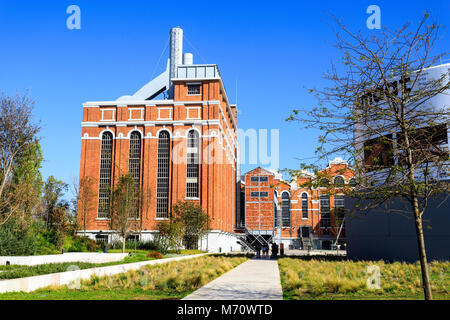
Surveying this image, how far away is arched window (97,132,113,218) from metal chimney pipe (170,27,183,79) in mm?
14709

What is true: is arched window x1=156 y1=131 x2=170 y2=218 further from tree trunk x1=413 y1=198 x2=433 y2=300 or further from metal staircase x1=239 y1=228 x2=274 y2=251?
tree trunk x1=413 y1=198 x2=433 y2=300

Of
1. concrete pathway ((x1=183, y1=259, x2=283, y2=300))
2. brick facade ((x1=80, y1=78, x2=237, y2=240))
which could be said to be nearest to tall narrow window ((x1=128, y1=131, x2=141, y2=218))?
brick facade ((x1=80, y1=78, x2=237, y2=240))

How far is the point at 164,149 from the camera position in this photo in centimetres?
5569

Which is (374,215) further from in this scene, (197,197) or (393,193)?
(197,197)

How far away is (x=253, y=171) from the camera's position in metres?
72.5

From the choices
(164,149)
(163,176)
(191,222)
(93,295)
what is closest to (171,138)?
(164,149)

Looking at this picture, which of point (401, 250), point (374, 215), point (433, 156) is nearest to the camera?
point (433, 156)

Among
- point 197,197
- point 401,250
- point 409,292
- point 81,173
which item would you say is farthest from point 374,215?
point 81,173

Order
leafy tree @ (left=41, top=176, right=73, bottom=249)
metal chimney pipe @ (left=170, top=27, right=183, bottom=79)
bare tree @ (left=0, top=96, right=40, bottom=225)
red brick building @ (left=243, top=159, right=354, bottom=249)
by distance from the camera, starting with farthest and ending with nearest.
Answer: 1. red brick building @ (left=243, top=159, right=354, bottom=249)
2. metal chimney pipe @ (left=170, top=27, right=183, bottom=79)
3. leafy tree @ (left=41, top=176, right=73, bottom=249)
4. bare tree @ (left=0, top=96, right=40, bottom=225)

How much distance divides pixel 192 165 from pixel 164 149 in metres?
4.45

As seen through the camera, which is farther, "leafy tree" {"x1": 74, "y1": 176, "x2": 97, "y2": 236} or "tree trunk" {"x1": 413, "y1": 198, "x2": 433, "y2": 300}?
"leafy tree" {"x1": 74, "y1": 176, "x2": 97, "y2": 236}

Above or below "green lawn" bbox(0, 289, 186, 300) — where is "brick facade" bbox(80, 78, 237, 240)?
above

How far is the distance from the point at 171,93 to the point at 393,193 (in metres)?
55.9

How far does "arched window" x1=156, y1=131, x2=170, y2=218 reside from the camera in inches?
2130
